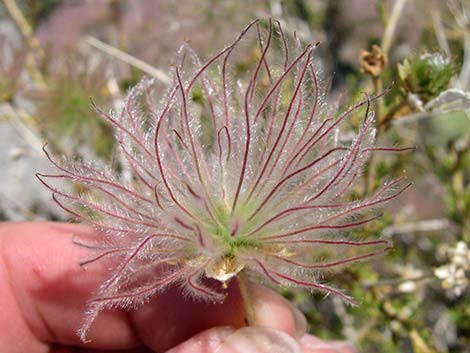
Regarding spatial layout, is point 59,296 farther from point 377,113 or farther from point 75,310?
A: point 377,113

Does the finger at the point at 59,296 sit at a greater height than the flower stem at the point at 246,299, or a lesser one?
greater

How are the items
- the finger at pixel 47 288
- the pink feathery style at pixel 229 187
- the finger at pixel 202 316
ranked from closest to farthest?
the pink feathery style at pixel 229 187, the finger at pixel 202 316, the finger at pixel 47 288

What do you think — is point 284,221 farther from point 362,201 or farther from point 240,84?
point 240,84

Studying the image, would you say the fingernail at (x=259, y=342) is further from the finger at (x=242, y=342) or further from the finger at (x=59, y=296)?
the finger at (x=59, y=296)

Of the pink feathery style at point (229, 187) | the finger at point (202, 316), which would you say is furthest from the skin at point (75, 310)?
the pink feathery style at point (229, 187)

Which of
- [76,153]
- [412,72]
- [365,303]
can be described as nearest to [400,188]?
[412,72]

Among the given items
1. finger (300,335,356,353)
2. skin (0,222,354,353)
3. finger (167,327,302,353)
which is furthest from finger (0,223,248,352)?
finger (300,335,356,353)
